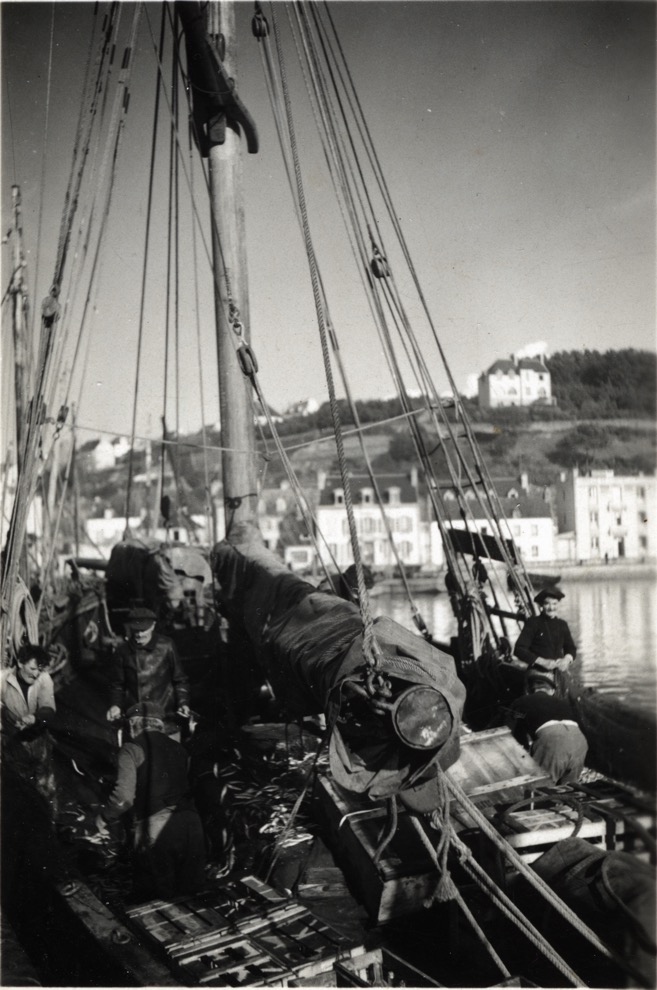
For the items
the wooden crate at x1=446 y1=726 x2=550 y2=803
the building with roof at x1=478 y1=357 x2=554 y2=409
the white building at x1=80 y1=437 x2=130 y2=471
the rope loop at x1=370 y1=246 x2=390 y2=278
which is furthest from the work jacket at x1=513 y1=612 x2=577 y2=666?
the white building at x1=80 y1=437 x2=130 y2=471

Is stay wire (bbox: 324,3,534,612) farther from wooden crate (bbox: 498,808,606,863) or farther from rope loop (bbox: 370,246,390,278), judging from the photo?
wooden crate (bbox: 498,808,606,863)

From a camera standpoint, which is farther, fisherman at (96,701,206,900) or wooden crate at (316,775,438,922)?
fisherman at (96,701,206,900)

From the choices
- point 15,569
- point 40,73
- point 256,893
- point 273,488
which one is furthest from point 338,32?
point 273,488

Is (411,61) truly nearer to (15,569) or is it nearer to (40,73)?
(40,73)

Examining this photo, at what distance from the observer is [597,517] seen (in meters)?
23.0

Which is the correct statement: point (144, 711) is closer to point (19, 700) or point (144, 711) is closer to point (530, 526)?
point (19, 700)

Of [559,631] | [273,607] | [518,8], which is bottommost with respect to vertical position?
[559,631]

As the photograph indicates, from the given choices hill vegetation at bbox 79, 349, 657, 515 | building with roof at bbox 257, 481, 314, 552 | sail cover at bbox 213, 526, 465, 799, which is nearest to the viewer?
sail cover at bbox 213, 526, 465, 799

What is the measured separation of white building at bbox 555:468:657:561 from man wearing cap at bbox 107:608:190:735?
8.00 m

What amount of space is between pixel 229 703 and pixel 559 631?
108 inches

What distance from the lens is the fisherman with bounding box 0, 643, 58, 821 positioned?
527 cm

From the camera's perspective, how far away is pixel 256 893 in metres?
3.40

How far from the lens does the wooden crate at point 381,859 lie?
3.25m

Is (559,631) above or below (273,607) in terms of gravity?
below
